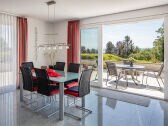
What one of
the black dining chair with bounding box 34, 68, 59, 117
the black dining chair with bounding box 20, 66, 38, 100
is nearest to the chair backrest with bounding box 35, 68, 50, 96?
the black dining chair with bounding box 34, 68, 59, 117

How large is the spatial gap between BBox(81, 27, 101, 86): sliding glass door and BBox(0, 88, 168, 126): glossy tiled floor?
1639mm

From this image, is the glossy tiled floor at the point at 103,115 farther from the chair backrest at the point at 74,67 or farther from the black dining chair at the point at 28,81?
the chair backrest at the point at 74,67

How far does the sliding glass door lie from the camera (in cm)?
545

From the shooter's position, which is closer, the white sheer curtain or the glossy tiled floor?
the glossy tiled floor

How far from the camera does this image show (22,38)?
5266 mm

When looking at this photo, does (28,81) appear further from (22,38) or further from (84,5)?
(84,5)

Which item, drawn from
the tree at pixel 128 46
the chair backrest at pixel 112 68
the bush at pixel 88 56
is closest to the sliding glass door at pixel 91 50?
the bush at pixel 88 56

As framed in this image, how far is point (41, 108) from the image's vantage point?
11.7ft

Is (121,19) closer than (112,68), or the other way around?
(121,19)

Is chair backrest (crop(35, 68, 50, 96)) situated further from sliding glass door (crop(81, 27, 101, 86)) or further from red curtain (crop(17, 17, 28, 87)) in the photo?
sliding glass door (crop(81, 27, 101, 86))

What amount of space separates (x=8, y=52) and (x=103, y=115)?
3.68 meters

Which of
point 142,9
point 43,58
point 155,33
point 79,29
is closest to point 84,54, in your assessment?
point 79,29

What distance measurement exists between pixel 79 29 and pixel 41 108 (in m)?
3.30

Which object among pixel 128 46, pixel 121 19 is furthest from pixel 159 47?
pixel 121 19
